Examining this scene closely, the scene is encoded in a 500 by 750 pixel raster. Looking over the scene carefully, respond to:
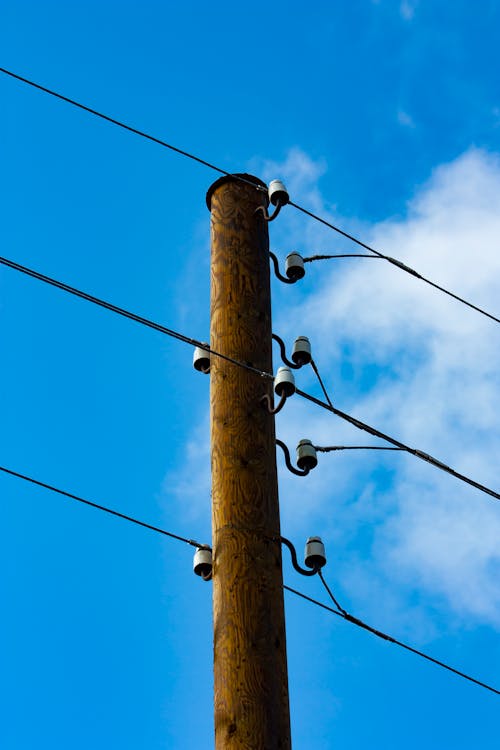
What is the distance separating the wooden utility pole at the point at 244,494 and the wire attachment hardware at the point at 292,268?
0.69 feet

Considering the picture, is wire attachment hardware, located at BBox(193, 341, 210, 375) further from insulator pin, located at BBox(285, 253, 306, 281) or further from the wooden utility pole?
insulator pin, located at BBox(285, 253, 306, 281)

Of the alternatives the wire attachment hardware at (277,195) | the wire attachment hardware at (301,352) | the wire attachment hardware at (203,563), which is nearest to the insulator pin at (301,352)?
the wire attachment hardware at (301,352)

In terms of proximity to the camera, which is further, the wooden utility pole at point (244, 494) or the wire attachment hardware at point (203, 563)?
the wire attachment hardware at point (203, 563)

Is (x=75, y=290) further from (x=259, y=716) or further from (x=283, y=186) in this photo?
(x=259, y=716)

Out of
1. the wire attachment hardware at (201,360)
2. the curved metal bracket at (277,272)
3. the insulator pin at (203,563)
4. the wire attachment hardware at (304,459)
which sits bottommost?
the insulator pin at (203,563)

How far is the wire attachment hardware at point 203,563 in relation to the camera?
6.75m

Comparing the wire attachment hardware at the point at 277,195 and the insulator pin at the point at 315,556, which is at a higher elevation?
the wire attachment hardware at the point at 277,195

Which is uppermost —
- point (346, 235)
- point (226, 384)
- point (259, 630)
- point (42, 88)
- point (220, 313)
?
point (42, 88)

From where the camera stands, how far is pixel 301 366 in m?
7.77

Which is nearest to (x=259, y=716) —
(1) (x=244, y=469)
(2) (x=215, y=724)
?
(2) (x=215, y=724)

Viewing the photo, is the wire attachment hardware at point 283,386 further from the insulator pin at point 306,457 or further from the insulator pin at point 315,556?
the insulator pin at point 315,556

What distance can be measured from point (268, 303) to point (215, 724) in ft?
9.15

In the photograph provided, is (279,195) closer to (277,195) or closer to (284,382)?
(277,195)

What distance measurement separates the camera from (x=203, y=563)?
675cm
